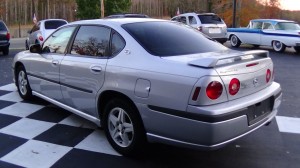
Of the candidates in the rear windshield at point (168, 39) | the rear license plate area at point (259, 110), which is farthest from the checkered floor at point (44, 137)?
the rear license plate area at point (259, 110)

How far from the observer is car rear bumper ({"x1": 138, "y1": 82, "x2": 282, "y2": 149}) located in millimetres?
3197

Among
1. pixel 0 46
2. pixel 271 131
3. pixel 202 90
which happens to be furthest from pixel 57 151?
pixel 0 46

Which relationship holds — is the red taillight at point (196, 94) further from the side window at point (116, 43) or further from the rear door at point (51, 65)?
the rear door at point (51, 65)

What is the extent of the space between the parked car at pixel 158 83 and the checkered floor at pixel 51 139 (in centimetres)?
27

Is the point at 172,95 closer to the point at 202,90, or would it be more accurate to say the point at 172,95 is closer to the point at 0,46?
the point at 202,90

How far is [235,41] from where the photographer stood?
1667 centimetres

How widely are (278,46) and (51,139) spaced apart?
11.8m

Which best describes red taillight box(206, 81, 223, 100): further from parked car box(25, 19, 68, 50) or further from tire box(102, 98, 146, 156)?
parked car box(25, 19, 68, 50)

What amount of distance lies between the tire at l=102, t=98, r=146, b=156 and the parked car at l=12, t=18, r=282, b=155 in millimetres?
10

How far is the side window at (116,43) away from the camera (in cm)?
404

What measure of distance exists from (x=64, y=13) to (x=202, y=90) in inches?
1280

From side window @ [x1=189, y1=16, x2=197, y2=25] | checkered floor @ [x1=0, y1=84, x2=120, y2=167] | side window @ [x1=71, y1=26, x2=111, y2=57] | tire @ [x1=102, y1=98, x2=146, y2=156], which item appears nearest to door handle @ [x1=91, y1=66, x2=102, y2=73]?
side window @ [x1=71, y1=26, x2=111, y2=57]

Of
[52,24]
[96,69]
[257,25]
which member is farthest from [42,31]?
[96,69]

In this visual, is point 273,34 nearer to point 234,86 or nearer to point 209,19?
point 209,19
